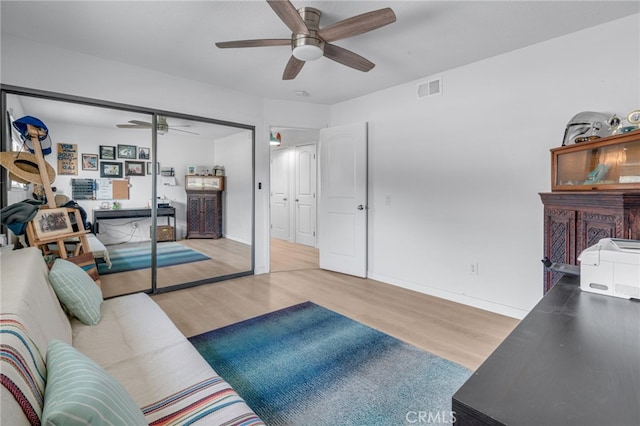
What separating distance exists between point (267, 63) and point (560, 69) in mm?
2647

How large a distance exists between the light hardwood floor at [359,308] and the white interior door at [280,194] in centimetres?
284

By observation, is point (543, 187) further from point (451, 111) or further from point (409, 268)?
point (409, 268)

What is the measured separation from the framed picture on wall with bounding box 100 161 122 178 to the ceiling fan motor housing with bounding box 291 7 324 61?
239 centimetres

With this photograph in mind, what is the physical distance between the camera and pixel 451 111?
329 cm

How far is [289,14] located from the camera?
189 centimetres

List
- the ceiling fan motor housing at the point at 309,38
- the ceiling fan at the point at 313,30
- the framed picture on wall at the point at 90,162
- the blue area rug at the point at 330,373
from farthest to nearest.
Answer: the framed picture on wall at the point at 90,162 < the ceiling fan motor housing at the point at 309,38 < the ceiling fan at the point at 313,30 < the blue area rug at the point at 330,373

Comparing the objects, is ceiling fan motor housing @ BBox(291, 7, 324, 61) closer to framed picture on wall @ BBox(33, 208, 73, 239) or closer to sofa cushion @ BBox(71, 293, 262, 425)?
sofa cushion @ BBox(71, 293, 262, 425)

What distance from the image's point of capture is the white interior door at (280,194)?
7.10 metres

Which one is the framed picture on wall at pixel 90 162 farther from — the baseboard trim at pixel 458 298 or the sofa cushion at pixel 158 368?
the baseboard trim at pixel 458 298

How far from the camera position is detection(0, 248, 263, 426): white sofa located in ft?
2.43

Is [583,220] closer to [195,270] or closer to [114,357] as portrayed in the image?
[114,357]

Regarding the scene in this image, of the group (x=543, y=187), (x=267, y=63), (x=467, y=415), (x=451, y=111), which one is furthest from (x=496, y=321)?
(x=267, y=63)

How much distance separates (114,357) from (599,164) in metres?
3.14

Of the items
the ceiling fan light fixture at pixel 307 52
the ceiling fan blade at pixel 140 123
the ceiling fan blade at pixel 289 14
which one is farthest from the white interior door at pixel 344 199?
the ceiling fan blade at pixel 140 123
